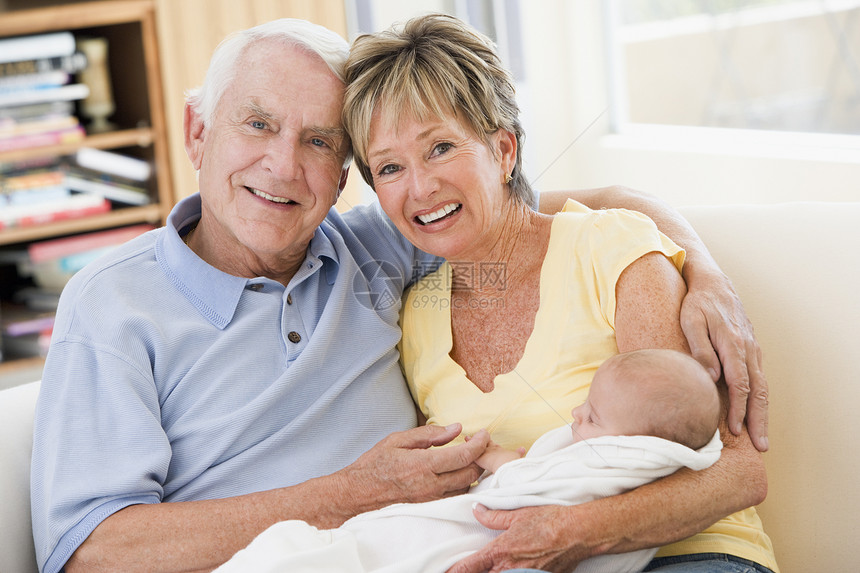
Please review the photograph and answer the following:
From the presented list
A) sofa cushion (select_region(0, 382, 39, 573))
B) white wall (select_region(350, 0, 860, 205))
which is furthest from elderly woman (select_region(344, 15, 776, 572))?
white wall (select_region(350, 0, 860, 205))

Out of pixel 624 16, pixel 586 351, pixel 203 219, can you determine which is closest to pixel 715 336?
pixel 586 351

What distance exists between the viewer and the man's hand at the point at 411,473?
1338mm

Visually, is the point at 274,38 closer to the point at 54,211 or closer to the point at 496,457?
the point at 496,457

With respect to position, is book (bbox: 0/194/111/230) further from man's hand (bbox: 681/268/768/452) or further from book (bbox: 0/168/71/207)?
man's hand (bbox: 681/268/768/452)

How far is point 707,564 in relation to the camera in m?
1.28

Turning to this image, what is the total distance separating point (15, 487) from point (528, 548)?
816 millimetres

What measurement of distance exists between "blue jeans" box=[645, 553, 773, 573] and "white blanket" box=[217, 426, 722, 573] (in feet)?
0.19

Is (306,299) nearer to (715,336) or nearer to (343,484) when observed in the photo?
(343,484)

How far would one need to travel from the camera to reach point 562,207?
1700mm

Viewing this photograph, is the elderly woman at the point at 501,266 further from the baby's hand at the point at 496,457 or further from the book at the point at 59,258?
the book at the point at 59,258

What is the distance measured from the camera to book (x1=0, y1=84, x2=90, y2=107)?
296cm

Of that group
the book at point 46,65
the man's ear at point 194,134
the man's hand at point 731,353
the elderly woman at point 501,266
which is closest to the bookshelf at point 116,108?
the book at point 46,65

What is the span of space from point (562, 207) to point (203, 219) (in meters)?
0.69

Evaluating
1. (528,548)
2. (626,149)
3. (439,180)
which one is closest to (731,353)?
(528,548)
